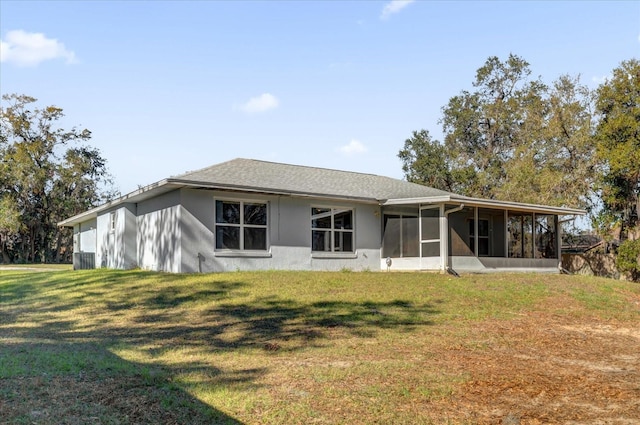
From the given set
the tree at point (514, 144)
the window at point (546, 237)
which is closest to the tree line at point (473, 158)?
the tree at point (514, 144)

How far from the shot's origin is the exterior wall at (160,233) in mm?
16625

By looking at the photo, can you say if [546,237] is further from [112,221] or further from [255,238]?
[112,221]

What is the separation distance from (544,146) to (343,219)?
59.7ft

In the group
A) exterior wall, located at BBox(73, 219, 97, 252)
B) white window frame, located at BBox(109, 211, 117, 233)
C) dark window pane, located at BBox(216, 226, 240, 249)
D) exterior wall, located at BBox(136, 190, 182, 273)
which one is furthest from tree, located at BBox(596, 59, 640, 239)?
exterior wall, located at BBox(73, 219, 97, 252)

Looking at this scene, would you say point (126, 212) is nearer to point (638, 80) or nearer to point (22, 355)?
point (22, 355)

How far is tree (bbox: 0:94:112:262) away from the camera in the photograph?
38.7 meters

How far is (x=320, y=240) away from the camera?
63.2 feet

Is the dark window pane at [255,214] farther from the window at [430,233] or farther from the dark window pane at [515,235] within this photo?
the dark window pane at [515,235]

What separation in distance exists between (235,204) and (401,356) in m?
10.2

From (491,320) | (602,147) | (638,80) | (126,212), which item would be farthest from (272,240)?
(638,80)

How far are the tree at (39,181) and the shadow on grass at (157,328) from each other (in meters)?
25.4

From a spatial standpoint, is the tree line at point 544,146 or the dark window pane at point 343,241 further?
the tree line at point 544,146

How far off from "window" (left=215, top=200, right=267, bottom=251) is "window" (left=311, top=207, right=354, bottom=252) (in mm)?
2011

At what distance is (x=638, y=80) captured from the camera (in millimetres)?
26734
